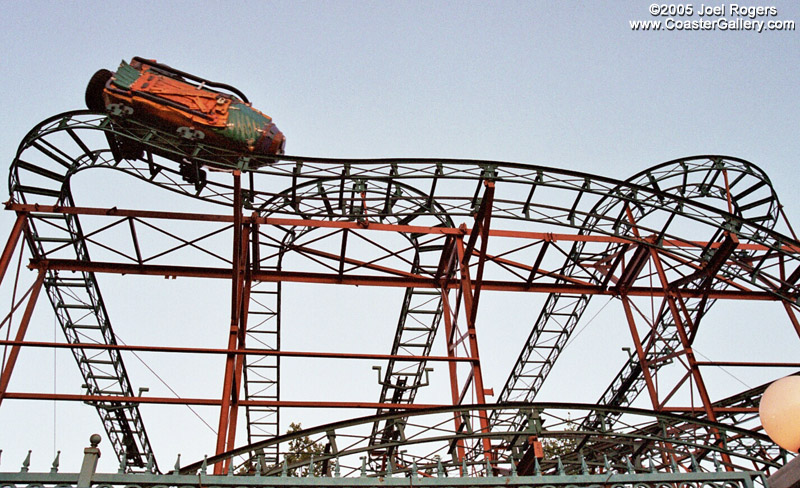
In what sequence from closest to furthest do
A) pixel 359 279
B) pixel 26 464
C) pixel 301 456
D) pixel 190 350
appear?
pixel 26 464 → pixel 190 350 → pixel 359 279 → pixel 301 456

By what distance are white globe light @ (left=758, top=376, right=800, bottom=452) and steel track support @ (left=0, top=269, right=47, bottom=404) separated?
45.2 feet

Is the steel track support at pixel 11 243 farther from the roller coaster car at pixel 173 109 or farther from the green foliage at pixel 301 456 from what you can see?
the green foliage at pixel 301 456

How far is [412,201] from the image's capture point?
15859mm

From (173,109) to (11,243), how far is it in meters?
4.75

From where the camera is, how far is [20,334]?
47.4 feet

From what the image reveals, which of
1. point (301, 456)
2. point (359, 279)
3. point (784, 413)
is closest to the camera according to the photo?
point (784, 413)

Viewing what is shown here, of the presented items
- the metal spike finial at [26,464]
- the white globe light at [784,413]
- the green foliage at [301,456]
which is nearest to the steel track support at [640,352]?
the green foliage at [301,456]

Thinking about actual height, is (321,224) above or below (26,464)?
above

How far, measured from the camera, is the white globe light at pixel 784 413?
4645 mm

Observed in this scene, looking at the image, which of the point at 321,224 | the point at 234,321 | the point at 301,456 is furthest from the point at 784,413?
the point at 301,456

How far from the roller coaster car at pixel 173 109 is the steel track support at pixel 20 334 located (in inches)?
143

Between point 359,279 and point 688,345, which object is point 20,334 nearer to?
point 359,279

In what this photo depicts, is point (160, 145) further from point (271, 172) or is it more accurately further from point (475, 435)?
point (475, 435)

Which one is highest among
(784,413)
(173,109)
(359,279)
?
(173,109)
